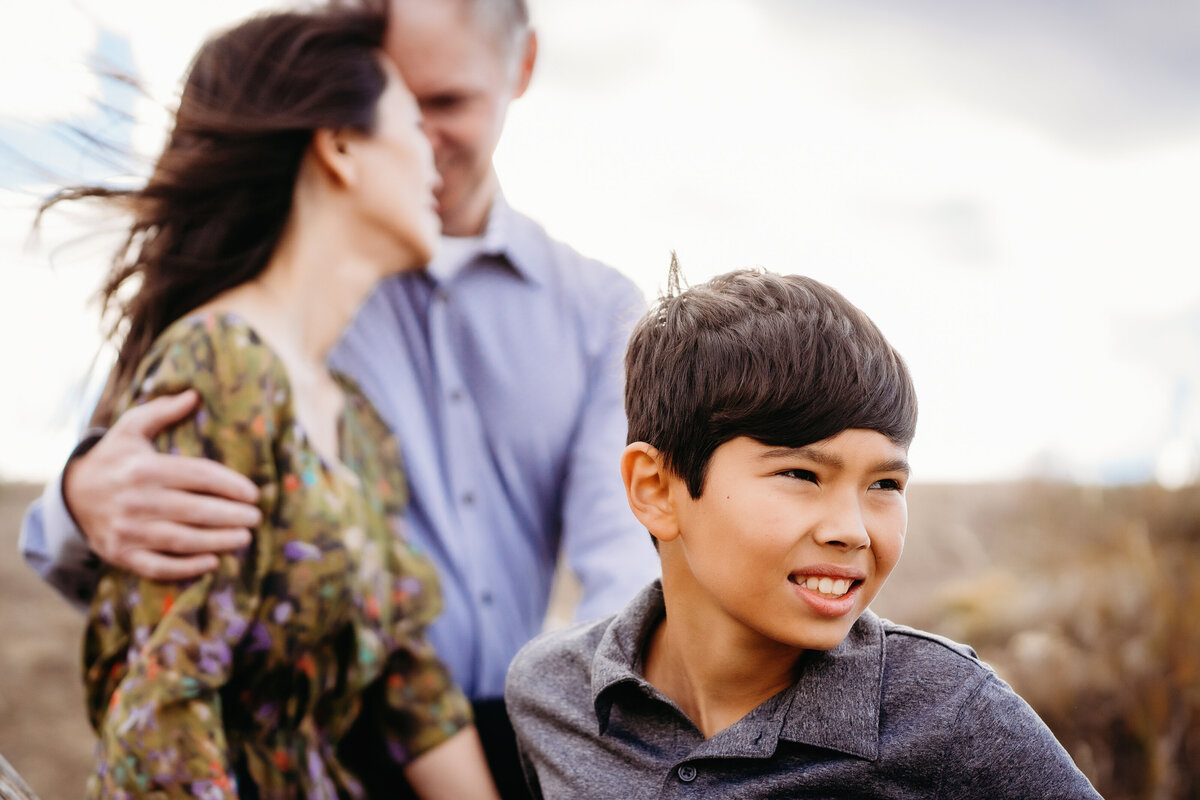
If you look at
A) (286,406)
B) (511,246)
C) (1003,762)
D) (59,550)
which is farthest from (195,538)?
(1003,762)

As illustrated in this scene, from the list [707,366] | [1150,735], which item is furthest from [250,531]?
[1150,735]

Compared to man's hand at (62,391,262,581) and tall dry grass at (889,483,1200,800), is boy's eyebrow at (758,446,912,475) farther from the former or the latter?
tall dry grass at (889,483,1200,800)

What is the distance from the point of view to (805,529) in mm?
1216

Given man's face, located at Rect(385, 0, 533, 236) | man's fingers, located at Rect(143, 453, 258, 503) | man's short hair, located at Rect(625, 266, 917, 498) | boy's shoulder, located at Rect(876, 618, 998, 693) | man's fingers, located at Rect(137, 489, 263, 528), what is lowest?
man's fingers, located at Rect(137, 489, 263, 528)

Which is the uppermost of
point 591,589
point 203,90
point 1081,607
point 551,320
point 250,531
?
point 203,90

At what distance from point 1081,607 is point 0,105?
428cm

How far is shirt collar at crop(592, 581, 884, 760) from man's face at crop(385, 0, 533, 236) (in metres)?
1.16

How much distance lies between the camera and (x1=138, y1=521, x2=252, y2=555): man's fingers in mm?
1760

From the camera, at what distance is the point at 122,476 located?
1.81 meters

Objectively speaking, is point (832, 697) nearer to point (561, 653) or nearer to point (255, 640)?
point (561, 653)

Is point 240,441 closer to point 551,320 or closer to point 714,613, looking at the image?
point 551,320

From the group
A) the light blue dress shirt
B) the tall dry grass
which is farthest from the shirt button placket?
the tall dry grass

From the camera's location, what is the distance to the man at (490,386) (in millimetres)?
2107

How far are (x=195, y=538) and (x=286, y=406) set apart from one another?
0.93 ft
